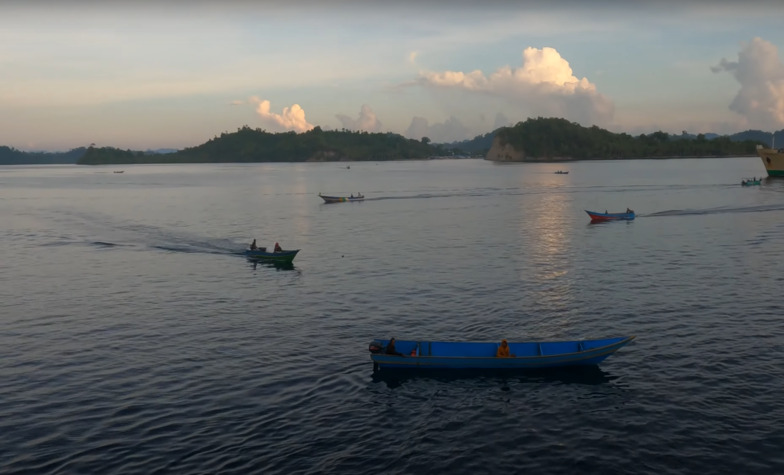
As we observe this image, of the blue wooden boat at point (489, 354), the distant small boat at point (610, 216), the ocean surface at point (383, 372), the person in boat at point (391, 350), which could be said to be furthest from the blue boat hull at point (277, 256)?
the distant small boat at point (610, 216)

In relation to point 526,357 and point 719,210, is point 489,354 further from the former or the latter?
point 719,210

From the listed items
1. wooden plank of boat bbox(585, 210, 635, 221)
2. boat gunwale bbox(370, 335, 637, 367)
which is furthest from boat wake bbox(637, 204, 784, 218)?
boat gunwale bbox(370, 335, 637, 367)

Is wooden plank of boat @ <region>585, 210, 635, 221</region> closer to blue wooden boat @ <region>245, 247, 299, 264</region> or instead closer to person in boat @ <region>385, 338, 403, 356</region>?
blue wooden boat @ <region>245, 247, 299, 264</region>

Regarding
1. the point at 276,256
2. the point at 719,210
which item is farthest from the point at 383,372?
the point at 719,210

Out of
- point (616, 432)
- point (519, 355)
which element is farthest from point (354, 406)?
point (616, 432)

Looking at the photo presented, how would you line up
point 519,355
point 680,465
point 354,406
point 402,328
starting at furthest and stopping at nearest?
point 402,328, point 519,355, point 354,406, point 680,465

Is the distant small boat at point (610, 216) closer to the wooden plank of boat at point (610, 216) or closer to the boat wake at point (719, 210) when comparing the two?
the wooden plank of boat at point (610, 216)

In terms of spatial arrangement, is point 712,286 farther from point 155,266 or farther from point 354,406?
point 155,266
